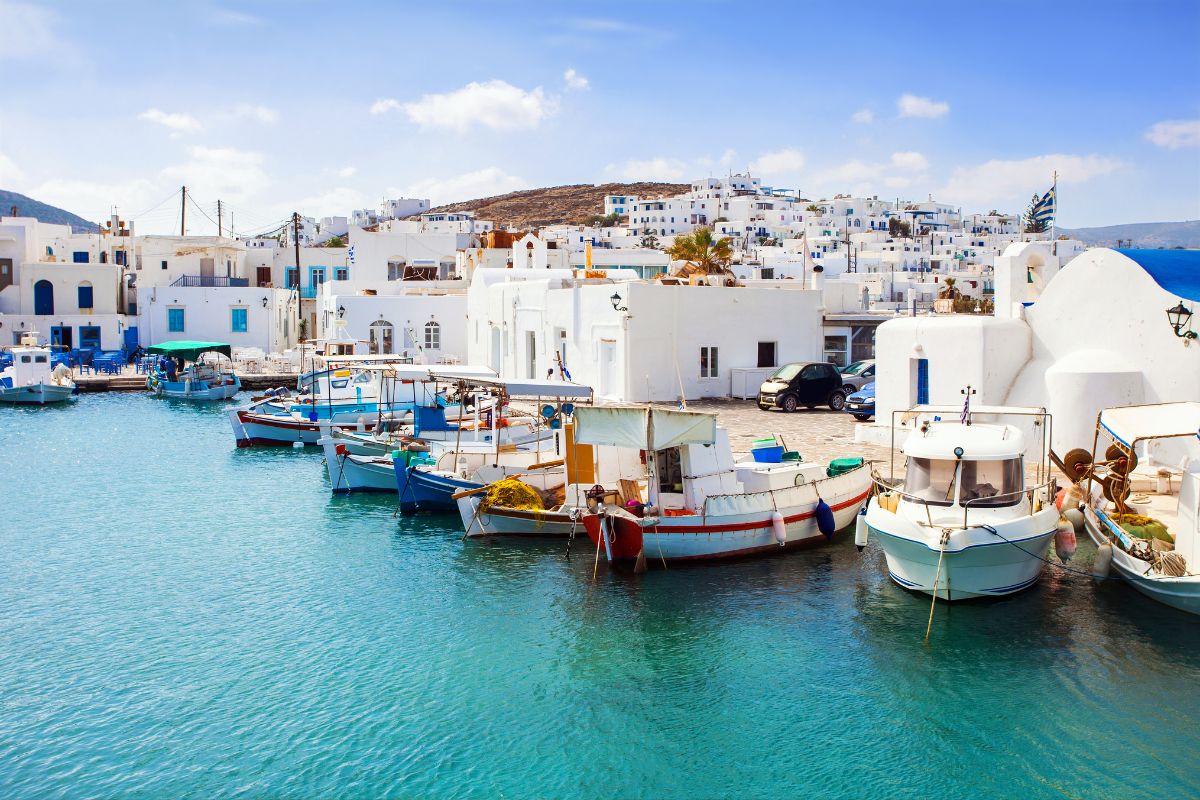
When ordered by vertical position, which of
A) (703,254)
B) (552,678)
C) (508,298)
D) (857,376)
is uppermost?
(703,254)

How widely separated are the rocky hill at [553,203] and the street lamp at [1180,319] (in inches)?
5564

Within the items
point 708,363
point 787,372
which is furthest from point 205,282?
point 787,372

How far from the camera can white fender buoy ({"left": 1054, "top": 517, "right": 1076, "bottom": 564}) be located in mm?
15570

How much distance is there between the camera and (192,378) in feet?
143

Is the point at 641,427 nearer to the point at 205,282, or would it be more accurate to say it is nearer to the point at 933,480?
the point at 933,480

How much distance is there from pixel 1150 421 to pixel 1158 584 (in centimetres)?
392

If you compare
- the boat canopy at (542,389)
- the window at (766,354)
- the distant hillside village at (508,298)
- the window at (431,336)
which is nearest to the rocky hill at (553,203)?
the distant hillside village at (508,298)

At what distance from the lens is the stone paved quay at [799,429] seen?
22984mm

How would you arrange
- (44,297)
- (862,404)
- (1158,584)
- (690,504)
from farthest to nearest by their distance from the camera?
(44,297), (862,404), (690,504), (1158,584)

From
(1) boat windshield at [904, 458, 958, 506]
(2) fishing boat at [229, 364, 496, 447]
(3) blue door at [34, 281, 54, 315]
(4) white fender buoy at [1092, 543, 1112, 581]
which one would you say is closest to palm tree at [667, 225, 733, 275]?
(2) fishing boat at [229, 364, 496, 447]

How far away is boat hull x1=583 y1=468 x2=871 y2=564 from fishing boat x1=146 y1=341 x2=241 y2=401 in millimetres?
30776

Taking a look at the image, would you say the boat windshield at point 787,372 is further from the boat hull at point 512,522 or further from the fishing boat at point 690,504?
the boat hull at point 512,522

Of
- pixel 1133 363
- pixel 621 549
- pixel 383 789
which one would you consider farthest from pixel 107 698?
pixel 1133 363

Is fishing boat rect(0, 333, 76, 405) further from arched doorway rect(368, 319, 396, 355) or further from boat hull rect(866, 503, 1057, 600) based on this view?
boat hull rect(866, 503, 1057, 600)
